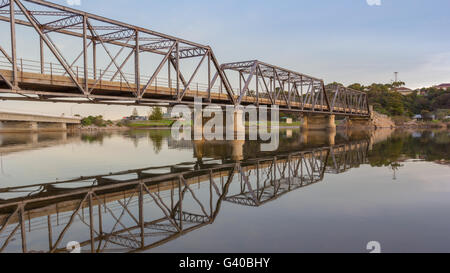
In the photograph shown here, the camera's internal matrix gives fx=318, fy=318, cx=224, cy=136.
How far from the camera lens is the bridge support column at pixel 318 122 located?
89.2 meters

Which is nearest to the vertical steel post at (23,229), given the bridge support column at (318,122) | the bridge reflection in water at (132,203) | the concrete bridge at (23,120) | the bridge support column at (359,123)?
the bridge reflection in water at (132,203)

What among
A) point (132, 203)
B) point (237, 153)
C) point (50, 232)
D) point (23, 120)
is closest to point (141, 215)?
point (132, 203)

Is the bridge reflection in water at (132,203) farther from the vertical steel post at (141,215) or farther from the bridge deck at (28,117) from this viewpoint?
the bridge deck at (28,117)

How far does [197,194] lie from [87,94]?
54.3 feet

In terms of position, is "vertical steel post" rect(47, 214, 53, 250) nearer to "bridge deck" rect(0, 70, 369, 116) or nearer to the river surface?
the river surface

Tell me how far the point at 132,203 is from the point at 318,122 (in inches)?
3536

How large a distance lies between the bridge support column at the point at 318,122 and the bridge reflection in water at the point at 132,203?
7167cm

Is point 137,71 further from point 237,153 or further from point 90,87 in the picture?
point 237,153

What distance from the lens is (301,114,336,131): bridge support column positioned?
89225mm

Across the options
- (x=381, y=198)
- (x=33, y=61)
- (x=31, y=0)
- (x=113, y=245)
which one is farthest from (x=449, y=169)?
(x=31, y=0)

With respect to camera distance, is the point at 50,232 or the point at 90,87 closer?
the point at 50,232

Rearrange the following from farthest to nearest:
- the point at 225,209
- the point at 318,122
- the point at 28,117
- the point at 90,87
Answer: the point at 318,122 < the point at 28,117 < the point at 90,87 < the point at 225,209

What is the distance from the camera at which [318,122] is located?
313 feet

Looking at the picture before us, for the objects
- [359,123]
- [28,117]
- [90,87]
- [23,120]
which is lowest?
[359,123]
